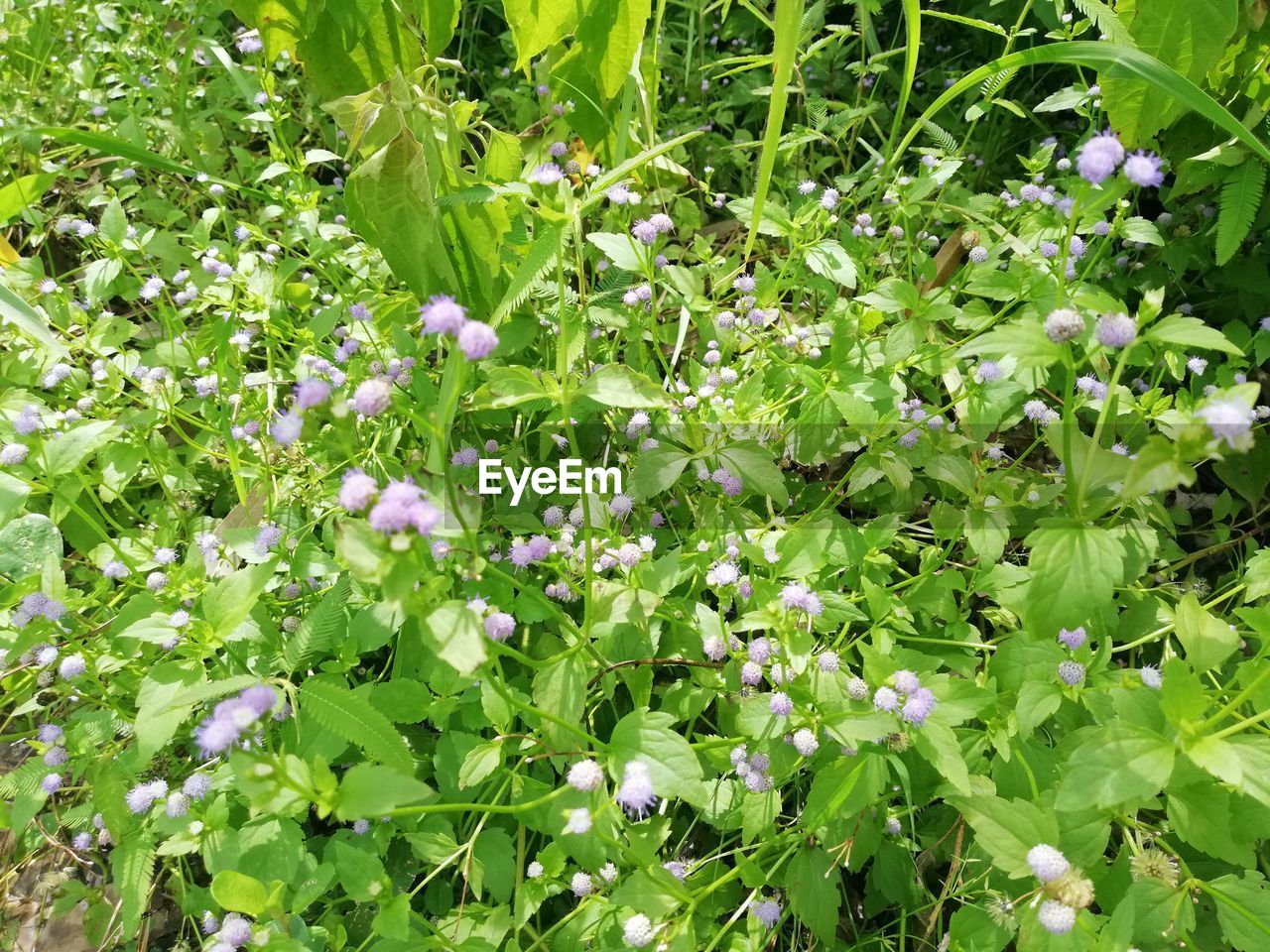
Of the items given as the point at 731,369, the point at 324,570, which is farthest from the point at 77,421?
the point at 731,369

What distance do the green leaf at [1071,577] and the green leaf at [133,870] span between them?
73.9 inches

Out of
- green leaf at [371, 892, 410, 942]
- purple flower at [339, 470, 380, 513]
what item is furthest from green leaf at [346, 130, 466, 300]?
green leaf at [371, 892, 410, 942]

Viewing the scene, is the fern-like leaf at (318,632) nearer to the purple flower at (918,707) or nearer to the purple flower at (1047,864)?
the purple flower at (918,707)

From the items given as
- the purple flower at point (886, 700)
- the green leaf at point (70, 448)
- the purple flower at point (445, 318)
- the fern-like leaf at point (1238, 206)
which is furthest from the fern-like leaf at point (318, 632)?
the fern-like leaf at point (1238, 206)

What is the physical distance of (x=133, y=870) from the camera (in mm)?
1745

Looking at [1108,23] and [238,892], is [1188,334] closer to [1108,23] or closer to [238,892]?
[1108,23]

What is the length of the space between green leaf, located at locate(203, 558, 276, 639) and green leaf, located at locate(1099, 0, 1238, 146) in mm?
2182

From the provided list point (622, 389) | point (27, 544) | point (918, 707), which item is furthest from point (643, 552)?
point (27, 544)

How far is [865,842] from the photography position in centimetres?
167

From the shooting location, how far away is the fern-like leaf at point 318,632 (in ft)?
6.08

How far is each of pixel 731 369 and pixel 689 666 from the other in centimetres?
81

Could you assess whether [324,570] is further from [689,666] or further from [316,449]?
[689,666]

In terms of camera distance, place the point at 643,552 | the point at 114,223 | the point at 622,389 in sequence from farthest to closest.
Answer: the point at 114,223
the point at 643,552
the point at 622,389

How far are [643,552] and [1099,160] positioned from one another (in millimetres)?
1145
